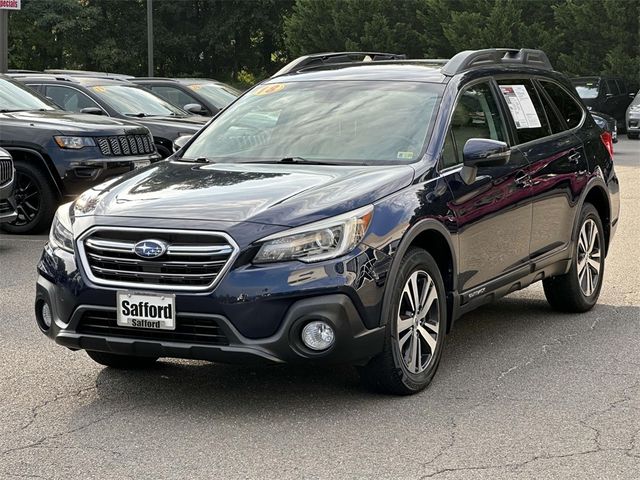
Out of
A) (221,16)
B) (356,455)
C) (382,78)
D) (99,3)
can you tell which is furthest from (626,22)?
(356,455)

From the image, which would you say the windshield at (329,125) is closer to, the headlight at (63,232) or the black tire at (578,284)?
the headlight at (63,232)

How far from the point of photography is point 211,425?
521 centimetres

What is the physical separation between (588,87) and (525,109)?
85.6ft

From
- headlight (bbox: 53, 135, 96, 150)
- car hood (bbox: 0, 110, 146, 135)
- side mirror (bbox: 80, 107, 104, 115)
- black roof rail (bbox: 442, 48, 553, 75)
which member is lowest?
side mirror (bbox: 80, 107, 104, 115)

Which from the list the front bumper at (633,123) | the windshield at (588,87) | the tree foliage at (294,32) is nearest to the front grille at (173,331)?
the front bumper at (633,123)

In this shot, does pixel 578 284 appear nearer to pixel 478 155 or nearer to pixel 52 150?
pixel 478 155

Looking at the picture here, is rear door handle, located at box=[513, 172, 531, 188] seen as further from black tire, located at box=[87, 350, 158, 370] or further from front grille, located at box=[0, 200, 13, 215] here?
front grille, located at box=[0, 200, 13, 215]

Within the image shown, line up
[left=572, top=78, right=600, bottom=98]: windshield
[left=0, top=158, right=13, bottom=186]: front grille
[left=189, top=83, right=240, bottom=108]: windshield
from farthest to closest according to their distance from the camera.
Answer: [left=572, top=78, right=600, bottom=98]: windshield
[left=189, top=83, right=240, bottom=108]: windshield
[left=0, top=158, right=13, bottom=186]: front grille

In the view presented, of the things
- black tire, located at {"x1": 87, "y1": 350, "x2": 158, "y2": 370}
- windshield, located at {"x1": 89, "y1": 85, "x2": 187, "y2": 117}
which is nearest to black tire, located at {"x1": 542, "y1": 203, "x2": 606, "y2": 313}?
black tire, located at {"x1": 87, "y1": 350, "x2": 158, "y2": 370}

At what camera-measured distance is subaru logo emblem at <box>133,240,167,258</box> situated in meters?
5.23

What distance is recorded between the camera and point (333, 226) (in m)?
5.27

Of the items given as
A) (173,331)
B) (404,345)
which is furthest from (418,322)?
(173,331)

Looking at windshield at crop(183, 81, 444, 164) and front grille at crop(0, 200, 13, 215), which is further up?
windshield at crop(183, 81, 444, 164)

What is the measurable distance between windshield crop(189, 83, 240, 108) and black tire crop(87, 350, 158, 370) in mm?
12385
